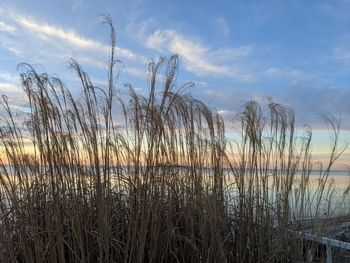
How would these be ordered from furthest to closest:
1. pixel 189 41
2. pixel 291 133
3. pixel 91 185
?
pixel 189 41 < pixel 291 133 < pixel 91 185

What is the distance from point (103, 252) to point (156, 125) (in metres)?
0.77

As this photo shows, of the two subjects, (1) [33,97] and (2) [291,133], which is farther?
(2) [291,133]

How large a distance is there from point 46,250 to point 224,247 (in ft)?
3.75

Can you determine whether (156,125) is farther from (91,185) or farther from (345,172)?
(345,172)

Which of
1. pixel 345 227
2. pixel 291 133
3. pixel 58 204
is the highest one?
pixel 291 133

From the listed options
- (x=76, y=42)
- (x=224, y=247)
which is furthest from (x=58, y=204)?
(x=76, y=42)

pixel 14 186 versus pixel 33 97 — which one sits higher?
pixel 33 97

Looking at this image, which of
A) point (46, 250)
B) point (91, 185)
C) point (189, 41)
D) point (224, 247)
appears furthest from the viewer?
point (189, 41)

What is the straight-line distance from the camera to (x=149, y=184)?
2920 millimetres

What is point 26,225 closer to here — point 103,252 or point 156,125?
Result: point 103,252

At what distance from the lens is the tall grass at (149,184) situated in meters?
2.77

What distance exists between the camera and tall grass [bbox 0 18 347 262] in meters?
2.77

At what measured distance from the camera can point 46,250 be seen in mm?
2670

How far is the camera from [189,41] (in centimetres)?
513
